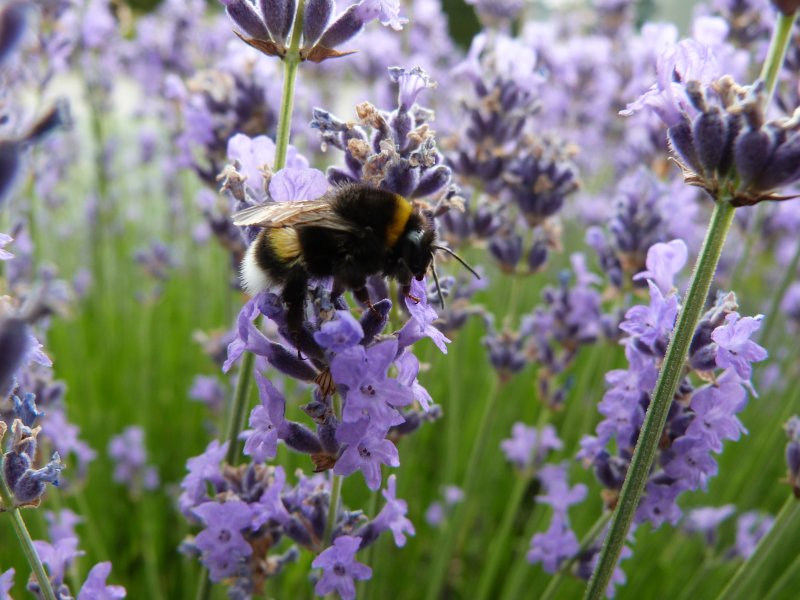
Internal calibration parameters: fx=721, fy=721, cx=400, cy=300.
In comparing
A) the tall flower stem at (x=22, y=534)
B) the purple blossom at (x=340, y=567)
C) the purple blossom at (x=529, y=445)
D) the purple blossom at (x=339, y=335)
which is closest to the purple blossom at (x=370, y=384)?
the purple blossom at (x=339, y=335)

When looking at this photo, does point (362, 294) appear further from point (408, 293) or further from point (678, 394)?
point (678, 394)

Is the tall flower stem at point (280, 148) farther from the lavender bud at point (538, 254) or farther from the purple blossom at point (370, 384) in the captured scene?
the lavender bud at point (538, 254)

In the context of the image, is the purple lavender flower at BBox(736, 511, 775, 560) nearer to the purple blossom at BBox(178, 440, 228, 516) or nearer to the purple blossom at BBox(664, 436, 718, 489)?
the purple blossom at BBox(664, 436, 718, 489)

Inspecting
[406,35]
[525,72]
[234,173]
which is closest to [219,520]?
[234,173]

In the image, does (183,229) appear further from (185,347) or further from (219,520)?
(219,520)

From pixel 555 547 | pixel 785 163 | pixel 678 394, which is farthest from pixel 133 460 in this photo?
pixel 785 163

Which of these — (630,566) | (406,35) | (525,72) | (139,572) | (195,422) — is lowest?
(139,572)
